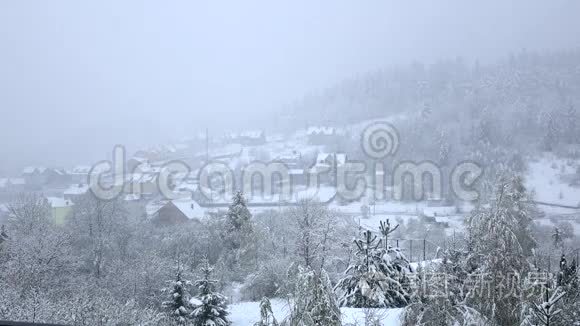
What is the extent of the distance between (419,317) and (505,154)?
2172 inches

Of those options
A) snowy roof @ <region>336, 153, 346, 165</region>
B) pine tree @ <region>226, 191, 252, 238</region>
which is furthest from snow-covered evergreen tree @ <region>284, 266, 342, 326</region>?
snowy roof @ <region>336, 153, 346, 165</region>

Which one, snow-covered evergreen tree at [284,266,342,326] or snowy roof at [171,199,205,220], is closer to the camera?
snow-covered evergreen tree at [284,266,342,326]

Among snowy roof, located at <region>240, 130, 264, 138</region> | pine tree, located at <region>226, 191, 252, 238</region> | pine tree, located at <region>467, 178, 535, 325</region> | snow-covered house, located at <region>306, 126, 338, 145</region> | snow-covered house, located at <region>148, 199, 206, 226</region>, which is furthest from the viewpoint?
snowy roof, located at <region>240, 130, 264, 138</region>

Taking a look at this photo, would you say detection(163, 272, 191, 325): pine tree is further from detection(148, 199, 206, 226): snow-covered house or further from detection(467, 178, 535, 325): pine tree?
detection(148, 199, 206, 226): snow-covered house

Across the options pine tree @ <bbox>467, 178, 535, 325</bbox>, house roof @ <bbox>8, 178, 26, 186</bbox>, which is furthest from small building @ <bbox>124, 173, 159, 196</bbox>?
pine tree @ <bbox>467, 178, 535, 325</bbox>

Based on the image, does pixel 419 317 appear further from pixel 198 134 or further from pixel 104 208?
pixel 198 134

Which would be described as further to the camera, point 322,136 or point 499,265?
point 322,136

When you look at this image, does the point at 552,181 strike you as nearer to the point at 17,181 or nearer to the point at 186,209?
the point at 186,209

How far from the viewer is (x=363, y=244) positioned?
9547 millimetres

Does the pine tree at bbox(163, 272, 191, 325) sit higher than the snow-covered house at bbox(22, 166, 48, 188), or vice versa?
the snow-covered house at bbox(22, 166, 48, 188)

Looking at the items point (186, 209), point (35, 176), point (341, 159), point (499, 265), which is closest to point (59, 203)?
point (186, 209)

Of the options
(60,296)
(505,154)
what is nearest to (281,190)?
(505,154)

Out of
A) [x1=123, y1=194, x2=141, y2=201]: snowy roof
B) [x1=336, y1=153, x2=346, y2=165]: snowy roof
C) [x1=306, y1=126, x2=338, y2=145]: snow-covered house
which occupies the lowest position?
[x1=123, y1=194, x2=141, y2=201]: snowy roof

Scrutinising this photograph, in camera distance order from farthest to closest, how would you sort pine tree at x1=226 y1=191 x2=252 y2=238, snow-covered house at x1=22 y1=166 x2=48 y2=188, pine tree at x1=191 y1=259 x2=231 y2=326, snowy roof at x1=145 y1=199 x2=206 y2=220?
snow-covered house at x1=22 y1=166 x2=48 y2=188, snowy roof at x1=145 y1=199 x2=206 y2=220, pine tree at x1=226 y1=191 x2=252 y2=238, pine tree at x1=191 y1=259 x2=231 y2=326
